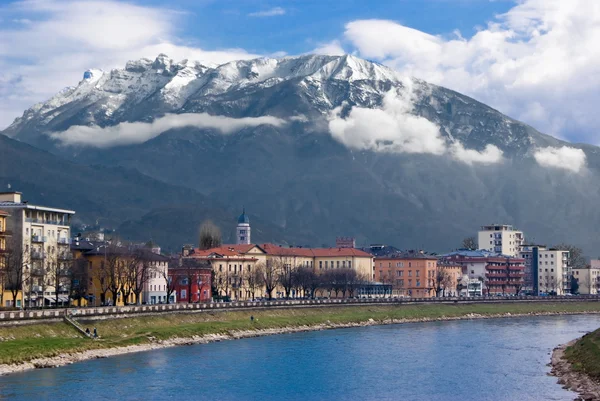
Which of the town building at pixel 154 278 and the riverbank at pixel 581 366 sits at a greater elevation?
the town building at pixel 154 278

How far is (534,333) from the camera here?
518 ft

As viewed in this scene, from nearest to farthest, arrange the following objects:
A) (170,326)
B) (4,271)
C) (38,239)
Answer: (170,326), (4,271), (38,239)

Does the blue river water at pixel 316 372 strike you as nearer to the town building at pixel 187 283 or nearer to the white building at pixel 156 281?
the white building at pixel 156 281

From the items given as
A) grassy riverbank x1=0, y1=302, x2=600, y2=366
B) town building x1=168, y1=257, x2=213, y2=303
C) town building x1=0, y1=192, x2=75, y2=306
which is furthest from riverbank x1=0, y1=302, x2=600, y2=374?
town building x1=168, y1=257, x2=213, y2=303

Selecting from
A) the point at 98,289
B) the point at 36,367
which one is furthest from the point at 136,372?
the point at 98,289

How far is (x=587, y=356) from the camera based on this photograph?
10581cm

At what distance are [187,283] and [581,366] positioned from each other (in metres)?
103

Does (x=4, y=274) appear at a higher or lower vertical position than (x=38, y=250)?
lower

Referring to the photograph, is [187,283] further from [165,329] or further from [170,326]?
[165,329]

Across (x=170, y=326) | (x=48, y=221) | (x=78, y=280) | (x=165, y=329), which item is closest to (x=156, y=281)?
(x=78, y=280)

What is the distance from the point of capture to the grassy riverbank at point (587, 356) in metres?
96.6

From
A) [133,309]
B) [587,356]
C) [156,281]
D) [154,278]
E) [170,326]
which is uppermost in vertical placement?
[154,278]

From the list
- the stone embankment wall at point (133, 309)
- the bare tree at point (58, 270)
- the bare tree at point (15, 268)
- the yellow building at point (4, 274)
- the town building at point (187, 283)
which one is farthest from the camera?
the town building at point (187, 283)

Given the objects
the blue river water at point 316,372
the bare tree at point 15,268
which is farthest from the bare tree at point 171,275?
the blue river water at point 316,372
